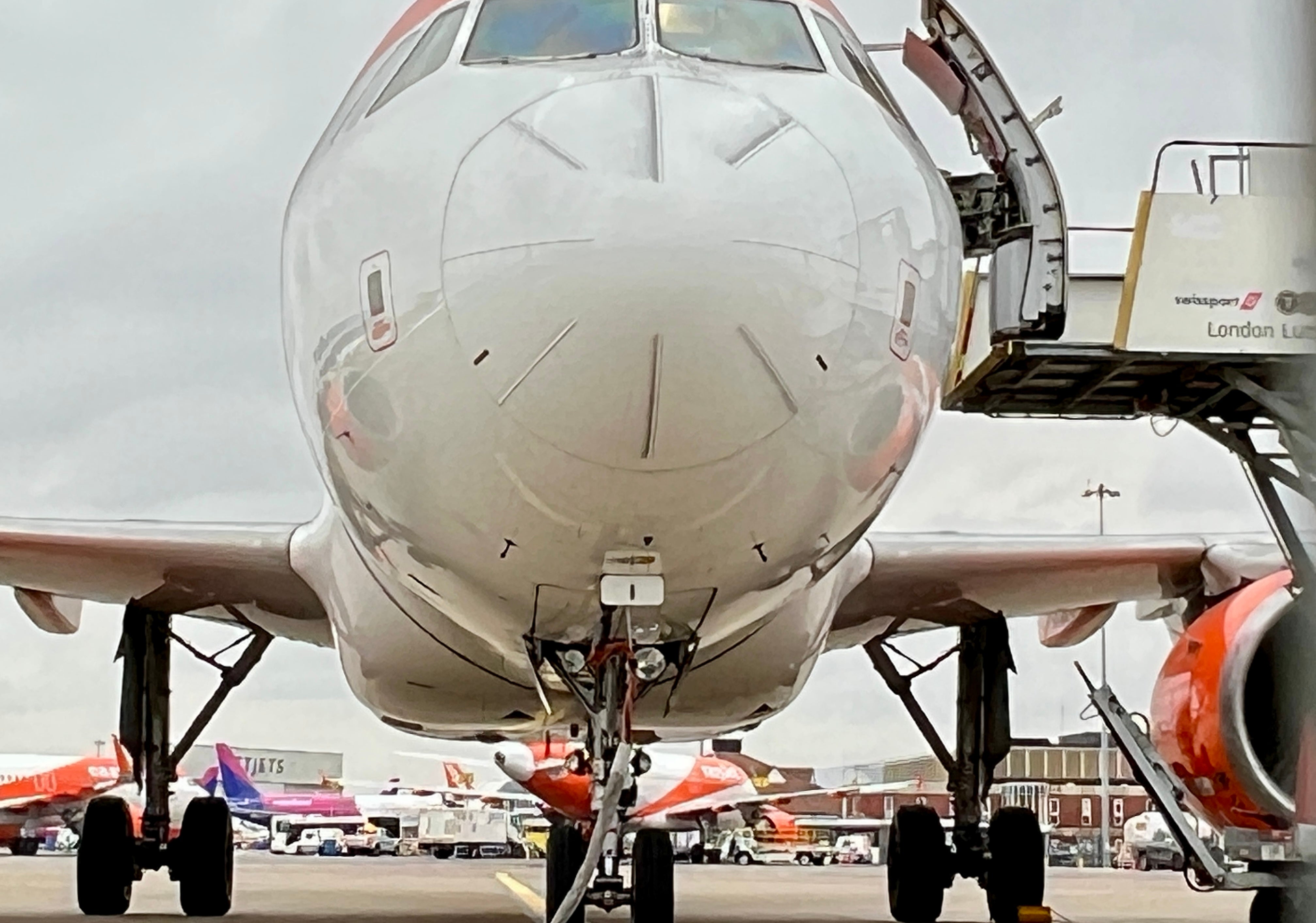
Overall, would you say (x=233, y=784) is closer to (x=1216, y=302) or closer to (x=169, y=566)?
(x=169, y=566)

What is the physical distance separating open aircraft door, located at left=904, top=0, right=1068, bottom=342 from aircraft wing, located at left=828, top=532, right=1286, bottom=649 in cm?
204

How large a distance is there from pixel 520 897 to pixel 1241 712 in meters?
10.4

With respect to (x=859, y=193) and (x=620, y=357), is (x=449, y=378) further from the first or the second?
(x=859, y=193)

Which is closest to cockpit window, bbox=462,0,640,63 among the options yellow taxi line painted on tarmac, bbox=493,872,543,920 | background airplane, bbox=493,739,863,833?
yellow taxi line painted on tarmac, bbox=493,872,543,920

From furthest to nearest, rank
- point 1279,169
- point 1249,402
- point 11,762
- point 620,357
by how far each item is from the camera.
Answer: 1. point 11,762
2. point 1249,402
3. point 620,357
4. point 1279,169

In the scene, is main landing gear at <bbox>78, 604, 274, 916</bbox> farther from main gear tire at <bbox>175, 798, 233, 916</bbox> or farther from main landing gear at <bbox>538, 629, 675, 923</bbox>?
main landing gear at <bbox>538, 629, 675, 923</bbox>

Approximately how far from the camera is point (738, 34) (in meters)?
4.72

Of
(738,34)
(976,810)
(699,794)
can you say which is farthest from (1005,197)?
(699,794)

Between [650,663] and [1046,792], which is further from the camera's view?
[1046,792]

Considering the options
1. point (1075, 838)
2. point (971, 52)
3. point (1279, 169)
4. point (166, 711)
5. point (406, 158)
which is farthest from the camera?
point (1075, 838)

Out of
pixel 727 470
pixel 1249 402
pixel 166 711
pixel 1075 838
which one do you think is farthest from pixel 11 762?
pixel 727 470

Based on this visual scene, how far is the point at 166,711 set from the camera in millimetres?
10602

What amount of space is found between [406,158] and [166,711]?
7.30 metres

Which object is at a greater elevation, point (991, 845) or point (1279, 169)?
point (1279, 169)
